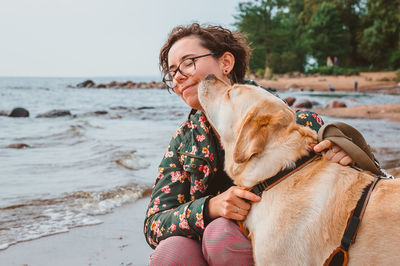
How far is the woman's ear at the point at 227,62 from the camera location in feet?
10.8

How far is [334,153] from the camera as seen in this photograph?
7.91 feet

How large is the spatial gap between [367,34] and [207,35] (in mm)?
45627

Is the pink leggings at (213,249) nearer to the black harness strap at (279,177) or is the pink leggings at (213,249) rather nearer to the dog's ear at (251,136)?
the black harness strap at (279,177)

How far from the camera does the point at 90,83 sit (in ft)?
194

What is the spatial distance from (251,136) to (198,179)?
656 mm

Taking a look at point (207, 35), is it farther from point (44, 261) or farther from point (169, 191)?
point (44, 261)

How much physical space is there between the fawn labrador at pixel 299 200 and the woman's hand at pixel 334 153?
4 centimetres

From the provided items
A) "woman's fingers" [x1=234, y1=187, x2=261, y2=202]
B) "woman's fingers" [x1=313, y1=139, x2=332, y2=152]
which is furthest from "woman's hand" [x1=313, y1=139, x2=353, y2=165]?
"woman's fingers" [x1=234, y1=187, x2=261, y2=202]

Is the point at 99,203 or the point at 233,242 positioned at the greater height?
the point at 233,242

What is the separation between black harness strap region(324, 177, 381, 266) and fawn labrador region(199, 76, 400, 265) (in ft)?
0.10

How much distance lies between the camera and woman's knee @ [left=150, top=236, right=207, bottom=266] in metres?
2.52

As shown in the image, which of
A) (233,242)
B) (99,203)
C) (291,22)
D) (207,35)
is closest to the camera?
(233,242)

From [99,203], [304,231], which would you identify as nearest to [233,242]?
[304,231]

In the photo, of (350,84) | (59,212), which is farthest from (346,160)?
(350,84)
